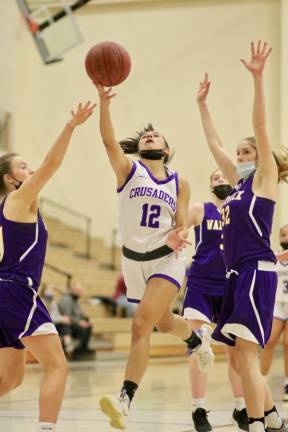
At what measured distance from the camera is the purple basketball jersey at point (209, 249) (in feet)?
21.6

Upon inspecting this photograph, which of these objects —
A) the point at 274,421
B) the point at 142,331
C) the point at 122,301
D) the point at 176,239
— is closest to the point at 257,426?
the point at 274,421

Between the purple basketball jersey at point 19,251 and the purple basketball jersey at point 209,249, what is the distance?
201 cm

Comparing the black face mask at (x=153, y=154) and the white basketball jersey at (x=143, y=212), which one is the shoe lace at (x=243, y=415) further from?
the black face mask at (x=153, y=154)

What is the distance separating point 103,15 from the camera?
2083 centimetres

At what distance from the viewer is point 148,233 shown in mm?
5559

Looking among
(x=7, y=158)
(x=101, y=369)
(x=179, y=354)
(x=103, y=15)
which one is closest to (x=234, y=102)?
(x=103, y=15)

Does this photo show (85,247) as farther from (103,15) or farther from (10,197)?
(10,197)

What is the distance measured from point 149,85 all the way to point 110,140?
50.1ft

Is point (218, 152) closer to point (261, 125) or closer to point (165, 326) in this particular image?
point (261, 125)

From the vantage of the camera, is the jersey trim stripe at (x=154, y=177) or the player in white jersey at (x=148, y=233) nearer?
the player in white jersey at (x=148, y=233)

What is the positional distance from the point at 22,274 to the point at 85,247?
1546 cm

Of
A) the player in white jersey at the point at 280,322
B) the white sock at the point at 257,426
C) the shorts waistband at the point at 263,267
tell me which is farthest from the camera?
the player in white jersey at the point at 280,322

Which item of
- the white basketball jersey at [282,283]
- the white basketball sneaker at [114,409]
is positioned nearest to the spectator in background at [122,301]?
the white basketball jersey at [282,283]

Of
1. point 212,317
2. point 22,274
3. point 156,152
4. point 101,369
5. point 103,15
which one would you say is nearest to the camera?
point 22,274
